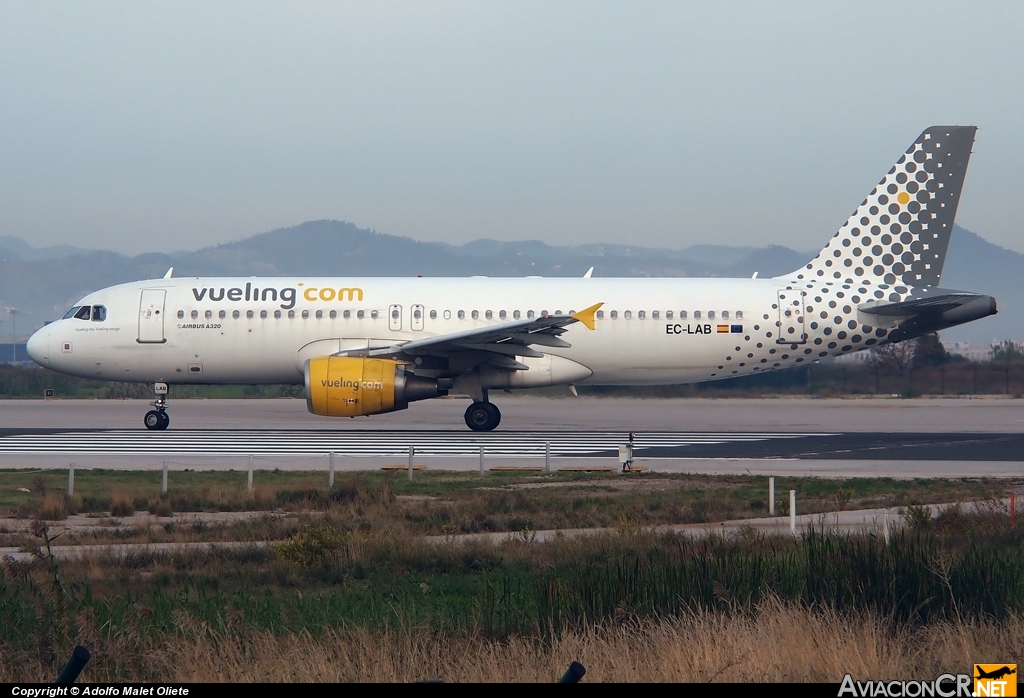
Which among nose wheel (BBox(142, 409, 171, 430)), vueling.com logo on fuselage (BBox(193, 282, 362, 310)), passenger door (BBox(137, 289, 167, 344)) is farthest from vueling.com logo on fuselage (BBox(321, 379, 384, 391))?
nose wheel (BBox(142, 409, 171, 430))

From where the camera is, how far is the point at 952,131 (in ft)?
94.8

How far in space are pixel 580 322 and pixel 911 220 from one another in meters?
9.14

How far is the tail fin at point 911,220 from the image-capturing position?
95.1 ft

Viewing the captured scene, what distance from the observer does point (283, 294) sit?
2870 centimetres

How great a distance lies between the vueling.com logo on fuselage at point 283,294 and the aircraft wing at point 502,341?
1889 millimetres

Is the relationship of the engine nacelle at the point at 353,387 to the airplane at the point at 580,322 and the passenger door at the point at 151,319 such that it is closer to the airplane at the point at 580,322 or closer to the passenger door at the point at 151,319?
the airplane at the point at 580,322

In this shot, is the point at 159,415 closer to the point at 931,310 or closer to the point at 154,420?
the point at 154,420

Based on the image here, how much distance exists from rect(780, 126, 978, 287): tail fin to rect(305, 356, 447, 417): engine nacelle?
10667 mm

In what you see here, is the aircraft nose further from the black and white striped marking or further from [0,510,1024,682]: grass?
[0,510,1024,682]: grass

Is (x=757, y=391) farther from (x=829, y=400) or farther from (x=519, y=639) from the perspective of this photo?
(x=519, y=639)

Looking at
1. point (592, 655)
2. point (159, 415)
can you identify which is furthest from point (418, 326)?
point (592, 655)

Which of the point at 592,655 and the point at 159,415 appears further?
the point at 159,415

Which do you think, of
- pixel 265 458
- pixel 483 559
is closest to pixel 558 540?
pixel 483 559

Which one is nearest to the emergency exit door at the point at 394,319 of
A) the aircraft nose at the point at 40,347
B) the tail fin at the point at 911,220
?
the aircraft nose at the point at 40,347
